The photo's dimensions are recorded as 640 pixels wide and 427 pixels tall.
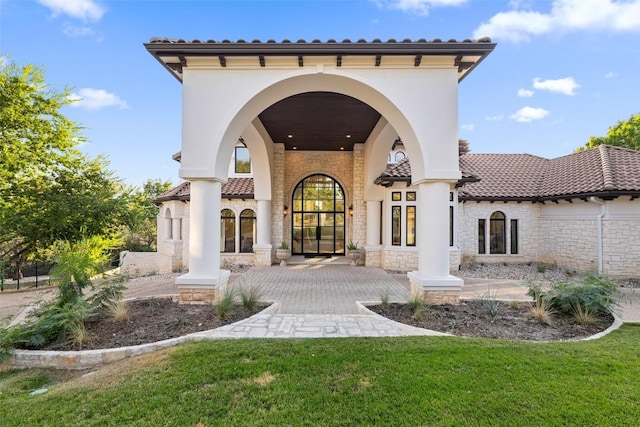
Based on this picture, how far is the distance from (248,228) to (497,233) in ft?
42.7

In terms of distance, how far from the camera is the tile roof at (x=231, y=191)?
14531mm

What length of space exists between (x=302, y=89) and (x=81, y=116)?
14736 mm

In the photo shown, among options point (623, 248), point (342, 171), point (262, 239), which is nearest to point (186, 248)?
point (262, 239)

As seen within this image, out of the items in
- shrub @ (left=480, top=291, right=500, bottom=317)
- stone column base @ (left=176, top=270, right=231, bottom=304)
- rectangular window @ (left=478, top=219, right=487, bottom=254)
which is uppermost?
A: rectangular window @ (left=478, top=219, right=487, bottom=254)

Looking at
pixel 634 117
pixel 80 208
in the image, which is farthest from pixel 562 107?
pixel 80 208

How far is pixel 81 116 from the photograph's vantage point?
50.2ft

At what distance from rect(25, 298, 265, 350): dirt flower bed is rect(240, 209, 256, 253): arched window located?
7827 millimetres

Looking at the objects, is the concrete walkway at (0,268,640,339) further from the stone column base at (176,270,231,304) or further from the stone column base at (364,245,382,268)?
the stone column base at (176,270,231,304)

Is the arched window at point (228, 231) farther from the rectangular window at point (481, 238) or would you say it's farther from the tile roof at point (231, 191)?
the rectangular window at point (481, 238)

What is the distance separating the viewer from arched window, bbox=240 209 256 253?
14888 millimetres

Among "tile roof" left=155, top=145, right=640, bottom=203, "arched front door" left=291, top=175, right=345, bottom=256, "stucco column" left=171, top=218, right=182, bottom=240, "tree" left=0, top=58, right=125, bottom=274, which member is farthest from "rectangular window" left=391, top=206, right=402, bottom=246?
"tree" left=0, top=58, right=125, bottom=274

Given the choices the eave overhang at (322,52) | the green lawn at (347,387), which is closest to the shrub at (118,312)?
the green lawn at (347,387)

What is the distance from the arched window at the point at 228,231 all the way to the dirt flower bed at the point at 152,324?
25.6ft

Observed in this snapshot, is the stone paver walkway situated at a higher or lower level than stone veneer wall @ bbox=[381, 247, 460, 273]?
lower
